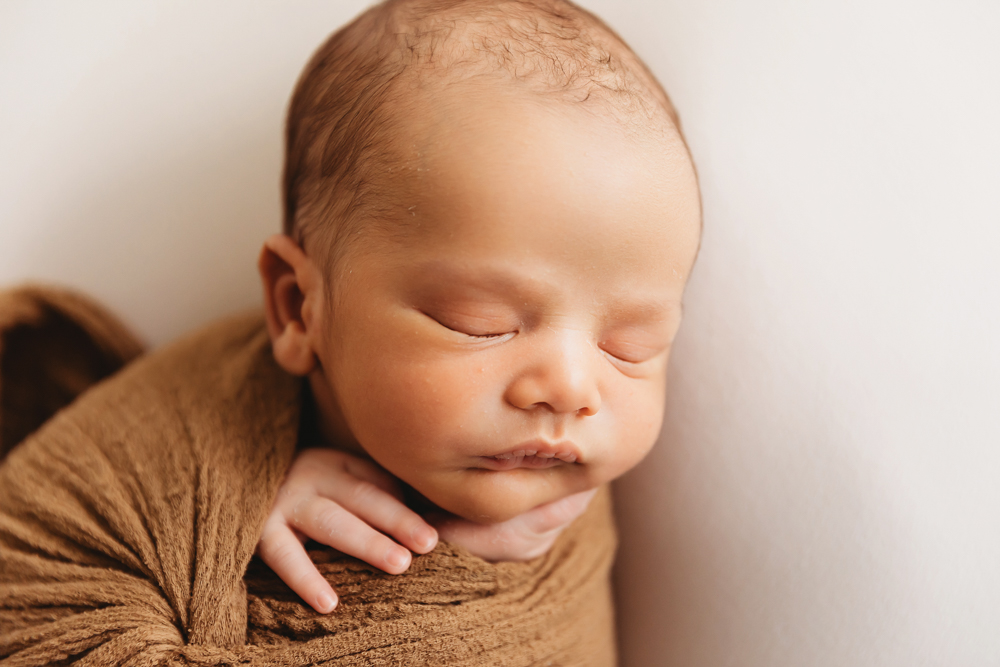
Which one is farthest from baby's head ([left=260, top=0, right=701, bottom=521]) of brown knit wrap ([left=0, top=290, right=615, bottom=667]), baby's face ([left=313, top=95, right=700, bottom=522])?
brown knit wrap ([left=0, top=290, right=615, bottom=667])

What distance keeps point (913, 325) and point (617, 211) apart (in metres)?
0.37

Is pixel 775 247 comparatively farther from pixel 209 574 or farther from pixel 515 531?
pixel 209 574

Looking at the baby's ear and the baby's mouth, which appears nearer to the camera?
the baby's mouth

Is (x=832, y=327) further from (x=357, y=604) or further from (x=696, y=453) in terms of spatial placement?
(x=357, y=604)

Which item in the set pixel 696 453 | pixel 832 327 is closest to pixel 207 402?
pixel 696 453

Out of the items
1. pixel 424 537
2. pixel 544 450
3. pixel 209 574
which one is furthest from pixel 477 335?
pixel 209 574

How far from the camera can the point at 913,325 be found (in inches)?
31.9

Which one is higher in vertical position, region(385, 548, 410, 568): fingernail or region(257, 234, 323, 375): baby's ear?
region(257, 234, 323, 375): baby's ear

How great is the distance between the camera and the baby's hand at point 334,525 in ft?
2.59

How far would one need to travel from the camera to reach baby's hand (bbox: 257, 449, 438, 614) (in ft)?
2.59

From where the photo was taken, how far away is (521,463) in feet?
2.54

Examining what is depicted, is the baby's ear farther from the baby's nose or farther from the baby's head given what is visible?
the baby's nose

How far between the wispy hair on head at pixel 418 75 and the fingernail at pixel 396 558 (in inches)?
12.9

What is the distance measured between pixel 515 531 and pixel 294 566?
25cm
